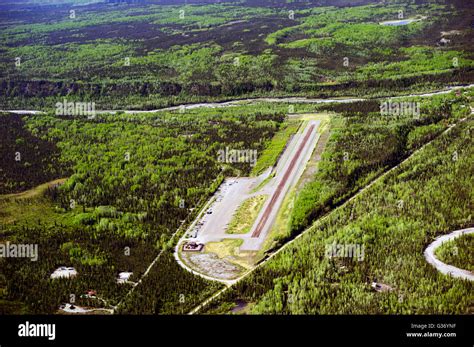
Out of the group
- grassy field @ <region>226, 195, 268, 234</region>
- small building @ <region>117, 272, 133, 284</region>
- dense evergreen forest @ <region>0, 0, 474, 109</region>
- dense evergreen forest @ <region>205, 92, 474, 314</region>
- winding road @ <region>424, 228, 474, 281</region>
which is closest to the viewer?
dense evergreen forest @ <region>205, 92, 474, 314</region>

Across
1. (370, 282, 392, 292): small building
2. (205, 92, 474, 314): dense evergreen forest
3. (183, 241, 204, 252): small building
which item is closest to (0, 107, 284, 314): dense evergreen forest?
(183, 241, 204, 252): small building

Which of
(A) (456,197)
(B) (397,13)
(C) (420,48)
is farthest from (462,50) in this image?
(A) (456,197)

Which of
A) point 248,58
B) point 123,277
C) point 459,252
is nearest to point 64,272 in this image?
point 123,277

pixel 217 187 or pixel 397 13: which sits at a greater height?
pixel 397 13

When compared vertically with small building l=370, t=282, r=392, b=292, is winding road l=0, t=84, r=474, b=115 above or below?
above

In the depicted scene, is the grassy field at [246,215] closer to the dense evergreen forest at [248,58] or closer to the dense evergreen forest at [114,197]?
the dense evergreen forest at [114,197]

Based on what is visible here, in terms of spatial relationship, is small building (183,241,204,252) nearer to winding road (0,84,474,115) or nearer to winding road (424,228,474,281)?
winding road (424,228,474,281)

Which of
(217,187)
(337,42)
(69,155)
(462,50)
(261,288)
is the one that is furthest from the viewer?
(337,42)

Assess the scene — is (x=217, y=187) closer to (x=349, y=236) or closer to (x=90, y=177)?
(x=90, y=177)
